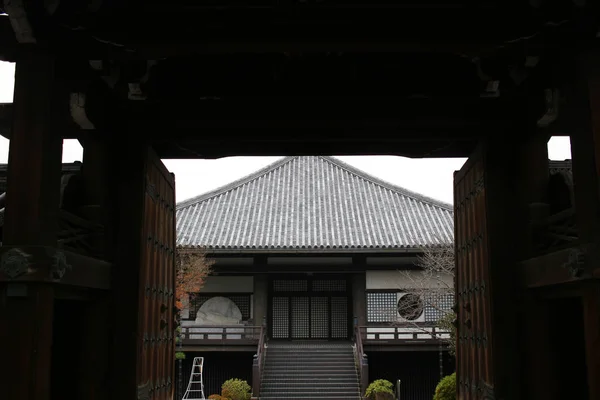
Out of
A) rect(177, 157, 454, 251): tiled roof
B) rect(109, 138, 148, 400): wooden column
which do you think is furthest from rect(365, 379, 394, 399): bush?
rect(109, 138, 148, 400): wooden column

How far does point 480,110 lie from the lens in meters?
8.03

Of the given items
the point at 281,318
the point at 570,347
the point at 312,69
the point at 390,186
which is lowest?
the point at 570,347

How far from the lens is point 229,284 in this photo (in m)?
29.2

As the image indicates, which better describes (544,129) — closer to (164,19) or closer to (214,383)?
(164,19)

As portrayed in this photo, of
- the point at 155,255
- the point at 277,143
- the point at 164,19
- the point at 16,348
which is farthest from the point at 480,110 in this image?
the point at 16,348

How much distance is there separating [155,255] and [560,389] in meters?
5.14

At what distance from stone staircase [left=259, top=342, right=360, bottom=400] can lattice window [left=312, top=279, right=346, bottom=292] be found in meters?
2.81

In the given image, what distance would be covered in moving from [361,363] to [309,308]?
6116 mm

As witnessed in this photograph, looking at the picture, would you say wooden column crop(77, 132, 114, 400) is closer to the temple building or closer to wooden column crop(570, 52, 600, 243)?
wooden column crop(570, 52, 600, 243)

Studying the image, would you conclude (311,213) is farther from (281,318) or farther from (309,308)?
(281,318)

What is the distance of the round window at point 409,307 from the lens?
28.7m

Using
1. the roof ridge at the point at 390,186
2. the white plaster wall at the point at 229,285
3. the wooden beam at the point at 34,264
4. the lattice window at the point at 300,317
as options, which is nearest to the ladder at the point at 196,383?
the white plaster wall at the point at 229,285

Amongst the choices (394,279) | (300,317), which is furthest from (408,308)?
(300,317)

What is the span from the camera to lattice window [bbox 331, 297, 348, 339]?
96.4 ft
